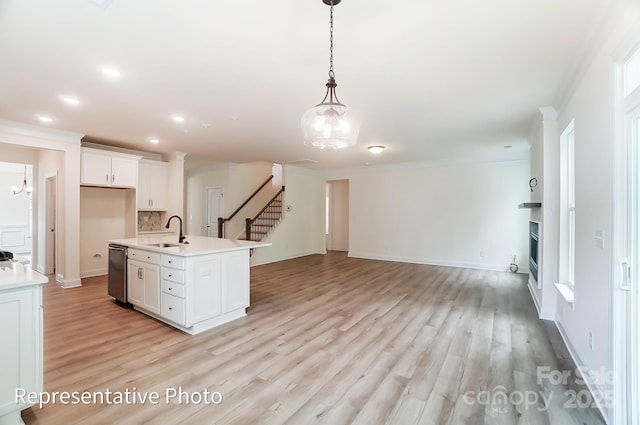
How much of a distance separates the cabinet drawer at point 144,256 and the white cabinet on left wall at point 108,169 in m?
2.32

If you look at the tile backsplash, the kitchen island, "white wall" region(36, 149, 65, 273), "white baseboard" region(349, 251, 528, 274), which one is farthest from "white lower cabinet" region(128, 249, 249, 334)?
"white baseboard" region(349, 251, 528, 274)

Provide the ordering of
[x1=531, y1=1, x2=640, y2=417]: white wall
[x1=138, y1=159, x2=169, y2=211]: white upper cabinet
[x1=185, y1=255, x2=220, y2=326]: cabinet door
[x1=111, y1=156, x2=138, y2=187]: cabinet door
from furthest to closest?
[x1=138, y1=159, x2=169, y2=211]: white upper cabinet
[x1=111, y1=156, x2=138, y2=187]: cabinet door
[x1=185, y1=255, x2=220, y2=326]: cabinet door
[x1=531, y1=1, x2=640, y2=417]: white wall

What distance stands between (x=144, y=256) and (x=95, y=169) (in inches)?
111

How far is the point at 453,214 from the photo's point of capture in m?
7.16

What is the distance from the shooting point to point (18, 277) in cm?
190

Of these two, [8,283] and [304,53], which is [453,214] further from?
[8,283]

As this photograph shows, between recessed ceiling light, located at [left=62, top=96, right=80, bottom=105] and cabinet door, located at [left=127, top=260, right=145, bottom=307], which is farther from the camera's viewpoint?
cabinet door, located at [left=127, top=260, right=145, bottom=307]

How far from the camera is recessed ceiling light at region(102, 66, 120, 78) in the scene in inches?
105

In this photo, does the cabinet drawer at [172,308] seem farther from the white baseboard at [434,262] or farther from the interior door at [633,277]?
the white baseboard at [434,262]

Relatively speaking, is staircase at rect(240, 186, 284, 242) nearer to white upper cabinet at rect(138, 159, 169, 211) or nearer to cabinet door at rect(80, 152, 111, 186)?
white upper cabinet at rect(138, 159, 169, 211)

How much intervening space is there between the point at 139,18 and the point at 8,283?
189 cm

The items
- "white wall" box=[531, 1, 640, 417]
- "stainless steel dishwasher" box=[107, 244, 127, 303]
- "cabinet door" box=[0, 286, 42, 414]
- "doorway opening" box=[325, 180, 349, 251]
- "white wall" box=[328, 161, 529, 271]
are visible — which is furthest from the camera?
"doorway opening" box=[325, 180, 349, 251]

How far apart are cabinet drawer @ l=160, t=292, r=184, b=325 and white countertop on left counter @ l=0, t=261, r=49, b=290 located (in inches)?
52.3

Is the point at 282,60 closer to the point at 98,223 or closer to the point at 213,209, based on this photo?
the point at 98,223
